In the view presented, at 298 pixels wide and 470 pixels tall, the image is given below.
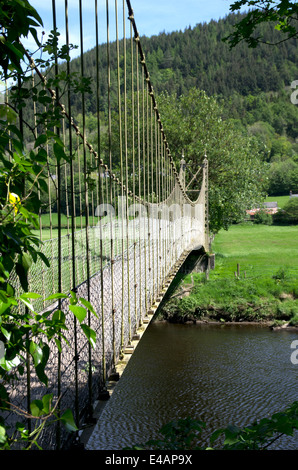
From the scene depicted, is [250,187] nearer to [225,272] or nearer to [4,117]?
[225,272]

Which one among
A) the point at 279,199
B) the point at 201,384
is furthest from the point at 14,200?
the point at 279,199

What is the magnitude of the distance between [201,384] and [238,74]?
74869 millimetres

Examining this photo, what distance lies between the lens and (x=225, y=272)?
1848 centimetres

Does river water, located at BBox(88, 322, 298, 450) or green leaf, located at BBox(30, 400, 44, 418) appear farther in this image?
river water, located at BBox(88, 322, 298, 450)

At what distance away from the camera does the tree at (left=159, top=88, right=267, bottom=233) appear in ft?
58.4

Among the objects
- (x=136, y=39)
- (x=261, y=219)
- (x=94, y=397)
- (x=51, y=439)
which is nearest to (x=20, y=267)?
(x=51, y=439)

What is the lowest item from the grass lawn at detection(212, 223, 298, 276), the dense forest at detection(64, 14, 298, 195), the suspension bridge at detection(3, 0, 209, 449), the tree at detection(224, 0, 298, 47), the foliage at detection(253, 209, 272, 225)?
the grass lawn at detection(212, 223, 298, 276)

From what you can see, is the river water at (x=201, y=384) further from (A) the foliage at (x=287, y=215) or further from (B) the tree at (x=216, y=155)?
(A) the foliage at (x=287, y=215)

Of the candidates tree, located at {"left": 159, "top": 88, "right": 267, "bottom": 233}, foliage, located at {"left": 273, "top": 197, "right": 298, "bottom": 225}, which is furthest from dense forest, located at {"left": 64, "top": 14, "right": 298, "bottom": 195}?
tree, located at {"left": 159, "top": 88, "right": 267, "bottom": 233}

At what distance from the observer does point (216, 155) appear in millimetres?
18219

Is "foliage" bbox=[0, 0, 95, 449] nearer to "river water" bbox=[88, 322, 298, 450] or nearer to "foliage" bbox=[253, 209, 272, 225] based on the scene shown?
"river water" bbox=[88, 322, 298, 450]

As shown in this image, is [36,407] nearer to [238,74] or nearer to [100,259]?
[100,259]

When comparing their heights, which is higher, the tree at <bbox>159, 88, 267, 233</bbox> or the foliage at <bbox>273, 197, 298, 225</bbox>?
the tree at <bbox>159, 88, 267, 233</bbox>

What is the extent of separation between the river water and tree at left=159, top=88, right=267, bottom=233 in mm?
4846
